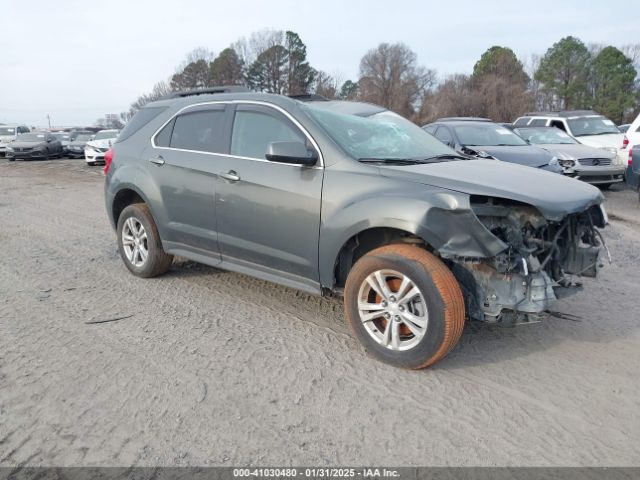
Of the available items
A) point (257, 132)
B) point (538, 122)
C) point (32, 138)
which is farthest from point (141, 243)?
point (32, 138)

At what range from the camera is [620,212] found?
29.8 feet

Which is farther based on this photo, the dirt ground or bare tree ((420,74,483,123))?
bare tree ((420,74,483,123))

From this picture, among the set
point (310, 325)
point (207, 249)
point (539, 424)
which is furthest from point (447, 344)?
point (207, 249)

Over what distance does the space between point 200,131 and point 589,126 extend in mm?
12395

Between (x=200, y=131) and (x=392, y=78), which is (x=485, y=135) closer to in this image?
(x=200, y=131)

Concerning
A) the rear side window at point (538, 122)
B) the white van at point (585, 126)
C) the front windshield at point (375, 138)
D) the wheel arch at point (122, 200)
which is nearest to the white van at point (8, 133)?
the rear side window at point (538, 122)

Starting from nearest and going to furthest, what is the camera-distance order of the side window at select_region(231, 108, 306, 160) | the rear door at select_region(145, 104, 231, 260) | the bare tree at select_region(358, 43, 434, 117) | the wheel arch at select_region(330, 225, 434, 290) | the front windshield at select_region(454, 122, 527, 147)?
the wheel arch at select_region(330, 225, 434, 290)
the side window at select_region(231, 108, 306, 160)
the rear door at select_region(145, 104, 231, 260)
the front windshield at select_region(454, 122, 527, 147)
the bare tree at select_region(358, 43, 434, 117)

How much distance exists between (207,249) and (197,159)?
0.81m

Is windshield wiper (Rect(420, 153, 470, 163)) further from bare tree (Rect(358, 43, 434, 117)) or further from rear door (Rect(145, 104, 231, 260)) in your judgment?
bare tree (Rect(358, 43, 434, 117))

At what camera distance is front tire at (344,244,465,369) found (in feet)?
10.4

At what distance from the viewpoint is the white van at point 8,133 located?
27.9 metres

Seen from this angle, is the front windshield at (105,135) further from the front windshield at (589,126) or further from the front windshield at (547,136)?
the front windshield at (589,126)

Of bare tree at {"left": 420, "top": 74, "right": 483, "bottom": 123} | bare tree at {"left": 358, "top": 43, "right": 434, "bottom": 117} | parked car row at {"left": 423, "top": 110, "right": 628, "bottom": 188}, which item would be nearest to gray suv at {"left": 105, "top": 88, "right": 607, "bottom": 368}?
parked car row at {"left": 423, "top": 110, "right": 628, "bottom": 188}

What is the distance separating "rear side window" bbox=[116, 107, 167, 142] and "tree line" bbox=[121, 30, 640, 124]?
2608 cm
